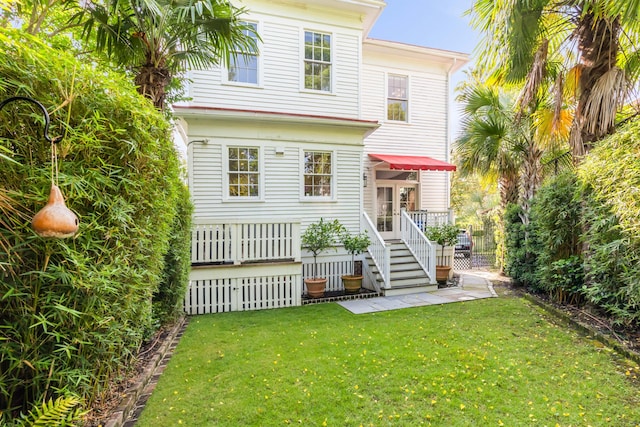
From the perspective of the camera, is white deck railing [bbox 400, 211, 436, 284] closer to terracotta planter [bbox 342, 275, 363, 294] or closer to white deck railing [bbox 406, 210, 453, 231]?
Answer: white deck railing [bbox 406, 210, 453, 231]

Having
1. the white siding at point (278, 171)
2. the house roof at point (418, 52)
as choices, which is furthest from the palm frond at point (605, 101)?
the house roof at point (418, 52)

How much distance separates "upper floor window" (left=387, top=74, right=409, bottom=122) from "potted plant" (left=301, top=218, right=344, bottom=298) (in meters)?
5.74

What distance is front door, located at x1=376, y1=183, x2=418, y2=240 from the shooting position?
10852 mm

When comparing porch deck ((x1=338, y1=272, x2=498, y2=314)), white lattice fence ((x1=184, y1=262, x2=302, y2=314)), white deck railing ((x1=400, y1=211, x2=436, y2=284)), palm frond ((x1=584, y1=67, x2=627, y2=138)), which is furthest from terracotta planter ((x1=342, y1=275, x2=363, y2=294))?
palm frond ((x1=584, y1=67, x2=627, y2=138))

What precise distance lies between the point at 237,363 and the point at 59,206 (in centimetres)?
317

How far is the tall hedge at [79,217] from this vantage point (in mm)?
1812

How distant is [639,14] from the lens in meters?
3.40

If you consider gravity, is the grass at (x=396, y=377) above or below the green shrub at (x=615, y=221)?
below

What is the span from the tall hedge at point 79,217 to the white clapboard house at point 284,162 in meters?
4.13

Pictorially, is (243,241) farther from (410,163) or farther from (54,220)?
(410,163)

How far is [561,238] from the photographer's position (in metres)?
5.89

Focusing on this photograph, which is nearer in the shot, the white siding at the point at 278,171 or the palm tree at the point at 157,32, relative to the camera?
the palm tree at the point at 157,32

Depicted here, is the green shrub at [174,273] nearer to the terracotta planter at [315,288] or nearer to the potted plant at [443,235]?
the terracotta planter at [315,288]

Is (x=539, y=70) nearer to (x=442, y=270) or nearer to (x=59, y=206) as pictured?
(x=442, y=270)
